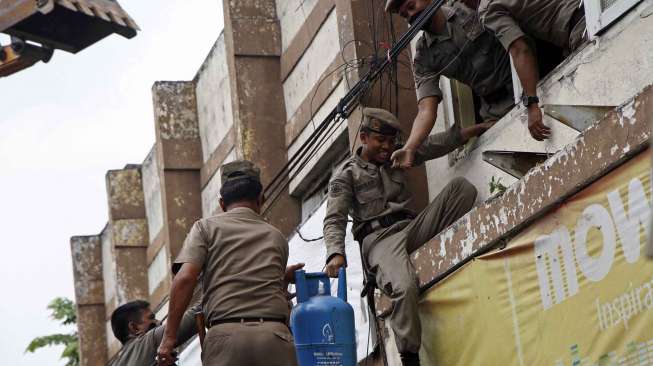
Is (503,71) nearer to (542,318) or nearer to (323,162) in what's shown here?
(542,318)

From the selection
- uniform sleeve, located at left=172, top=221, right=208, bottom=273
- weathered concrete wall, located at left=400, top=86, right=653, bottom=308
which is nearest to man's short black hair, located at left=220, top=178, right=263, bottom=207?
uniform sleeve, located at left=172, top=221, right=208, bottom=273

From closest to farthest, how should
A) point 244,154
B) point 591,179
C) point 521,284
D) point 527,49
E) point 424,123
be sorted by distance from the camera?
1. point 591,179
2. point 521,284
3. point 527,49
4. point 424,123
5. point 244,154

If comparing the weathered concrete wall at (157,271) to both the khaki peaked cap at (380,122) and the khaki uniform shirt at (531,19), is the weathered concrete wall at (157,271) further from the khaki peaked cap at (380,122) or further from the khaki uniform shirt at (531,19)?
the khaki uniform shirt at (531,19)

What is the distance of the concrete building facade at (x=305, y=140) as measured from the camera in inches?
298

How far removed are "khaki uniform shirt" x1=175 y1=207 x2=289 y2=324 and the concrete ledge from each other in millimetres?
1319

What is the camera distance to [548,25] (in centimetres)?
836

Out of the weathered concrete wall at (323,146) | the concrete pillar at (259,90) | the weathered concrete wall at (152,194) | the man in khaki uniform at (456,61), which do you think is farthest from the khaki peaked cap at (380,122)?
the weathered concrete wall at (152,194)

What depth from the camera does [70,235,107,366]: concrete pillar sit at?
2236cm

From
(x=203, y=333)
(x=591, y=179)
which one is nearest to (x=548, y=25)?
(x=591, y=179)

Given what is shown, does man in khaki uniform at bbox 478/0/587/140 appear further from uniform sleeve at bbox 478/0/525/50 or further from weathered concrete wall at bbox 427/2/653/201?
weathered concrete wall at bbox 427/2/653/201

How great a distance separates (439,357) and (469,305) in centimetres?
51

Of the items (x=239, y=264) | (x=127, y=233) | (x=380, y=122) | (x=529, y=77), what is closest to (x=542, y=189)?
(x=529, y=77)

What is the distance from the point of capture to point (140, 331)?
9.67 meters

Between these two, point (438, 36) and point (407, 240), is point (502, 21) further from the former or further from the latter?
point (407, 240)
